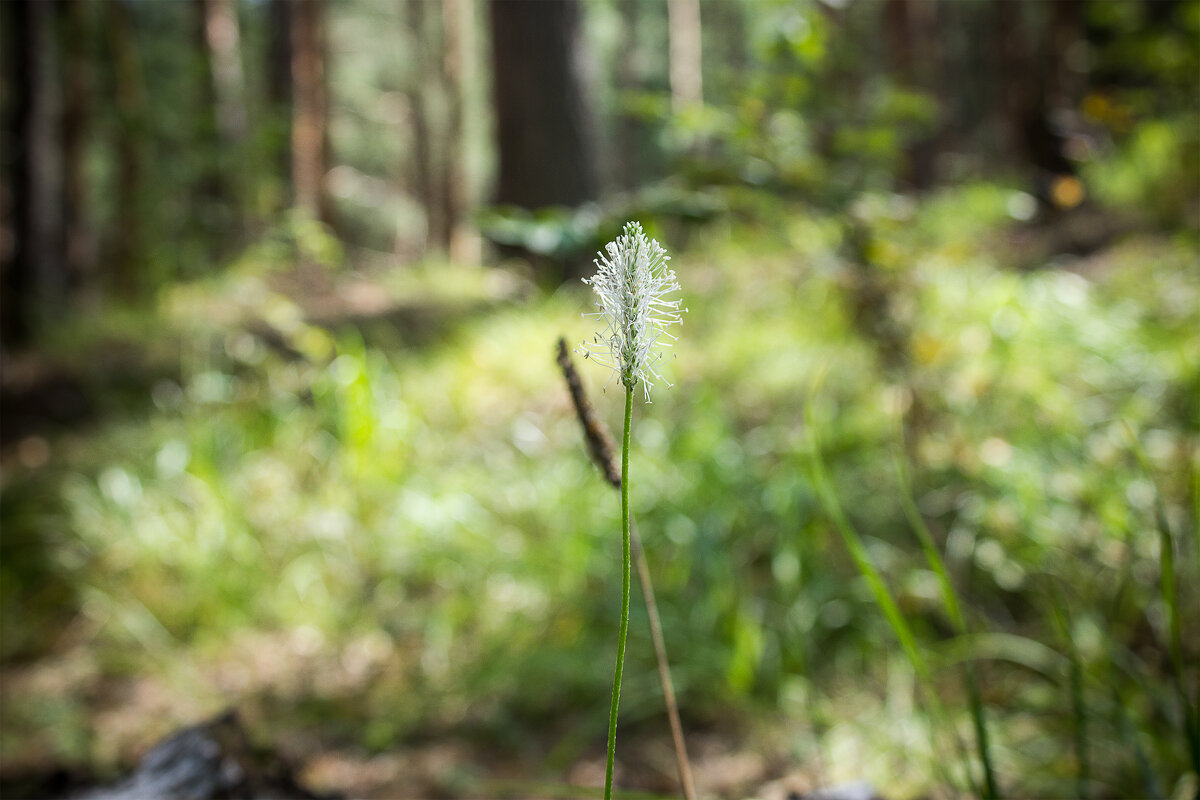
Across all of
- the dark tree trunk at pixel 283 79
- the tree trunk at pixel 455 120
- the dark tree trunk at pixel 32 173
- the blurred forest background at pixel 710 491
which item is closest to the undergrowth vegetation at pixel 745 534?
the blurred forest background at pixel 710 491

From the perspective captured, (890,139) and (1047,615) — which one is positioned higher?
(890,139)

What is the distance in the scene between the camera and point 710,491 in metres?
2.51

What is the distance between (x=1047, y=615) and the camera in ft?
5.89

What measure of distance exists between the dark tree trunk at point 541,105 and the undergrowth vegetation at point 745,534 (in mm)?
1634

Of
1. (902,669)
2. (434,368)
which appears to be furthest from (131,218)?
(902,669)

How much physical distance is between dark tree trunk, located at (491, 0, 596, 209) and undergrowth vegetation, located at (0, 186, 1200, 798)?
163cm

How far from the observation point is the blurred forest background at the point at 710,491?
163 centimetres

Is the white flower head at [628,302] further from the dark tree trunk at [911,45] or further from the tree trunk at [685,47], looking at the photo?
the tree trunk at [685,47]

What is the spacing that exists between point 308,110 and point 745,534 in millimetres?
9313

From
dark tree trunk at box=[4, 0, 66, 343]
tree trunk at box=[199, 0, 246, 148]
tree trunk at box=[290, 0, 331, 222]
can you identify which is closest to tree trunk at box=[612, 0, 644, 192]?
tree trunk at box=[290, 0, 331, 222]

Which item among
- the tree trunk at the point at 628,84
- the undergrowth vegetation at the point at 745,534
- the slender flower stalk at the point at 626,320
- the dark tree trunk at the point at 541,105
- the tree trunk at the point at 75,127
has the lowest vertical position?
the undergrowth vegetation at the point at 745,534

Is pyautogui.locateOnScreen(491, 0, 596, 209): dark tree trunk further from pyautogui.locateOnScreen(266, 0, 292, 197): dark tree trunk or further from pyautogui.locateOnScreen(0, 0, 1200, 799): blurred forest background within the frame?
pyautogui.locateOnScreen(266, 0, 292, 197): dark tree trunk

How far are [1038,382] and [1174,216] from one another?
193 cm

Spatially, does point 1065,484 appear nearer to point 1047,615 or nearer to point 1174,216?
point 1047,615
